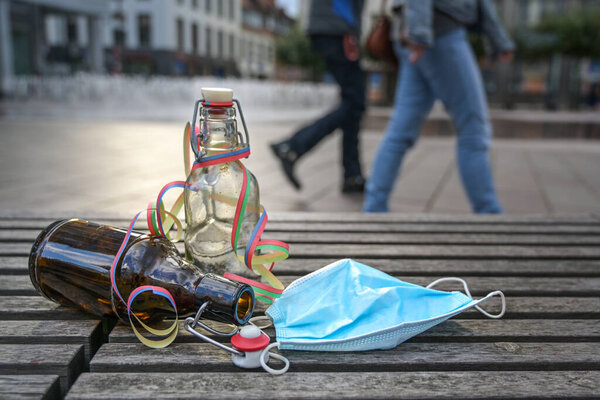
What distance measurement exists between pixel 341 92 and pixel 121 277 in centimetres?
331

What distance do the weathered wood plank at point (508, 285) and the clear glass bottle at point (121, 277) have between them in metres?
0.20

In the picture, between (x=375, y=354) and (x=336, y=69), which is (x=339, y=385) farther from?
(x=336, y=69)

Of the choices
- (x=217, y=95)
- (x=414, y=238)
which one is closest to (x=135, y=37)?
(x=414, y=238)

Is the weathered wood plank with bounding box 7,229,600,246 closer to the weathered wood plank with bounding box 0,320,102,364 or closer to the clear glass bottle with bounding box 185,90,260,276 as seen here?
the clear glass bottle with bounding box 185,90,260,276

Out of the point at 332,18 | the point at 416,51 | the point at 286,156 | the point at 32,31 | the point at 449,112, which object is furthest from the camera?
the point at 32,31

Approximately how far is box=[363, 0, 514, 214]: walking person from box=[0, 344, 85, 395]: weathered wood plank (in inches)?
89.4

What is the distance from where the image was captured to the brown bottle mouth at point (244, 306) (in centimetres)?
91

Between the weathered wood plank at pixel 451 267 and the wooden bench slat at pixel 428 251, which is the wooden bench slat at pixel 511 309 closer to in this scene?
the weathered wood plank at pixel 451 267

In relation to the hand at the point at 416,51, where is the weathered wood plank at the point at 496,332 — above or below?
below

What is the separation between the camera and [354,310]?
38.5 inches

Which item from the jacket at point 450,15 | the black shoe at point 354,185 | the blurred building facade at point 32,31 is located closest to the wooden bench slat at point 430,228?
the jacket at point 450,15

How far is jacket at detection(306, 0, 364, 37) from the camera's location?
379 centimetres

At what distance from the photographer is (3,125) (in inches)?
373

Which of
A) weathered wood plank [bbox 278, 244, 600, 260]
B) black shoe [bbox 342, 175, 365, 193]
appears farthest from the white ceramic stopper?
black shoe [bbox 342, 175, 365, 193]
